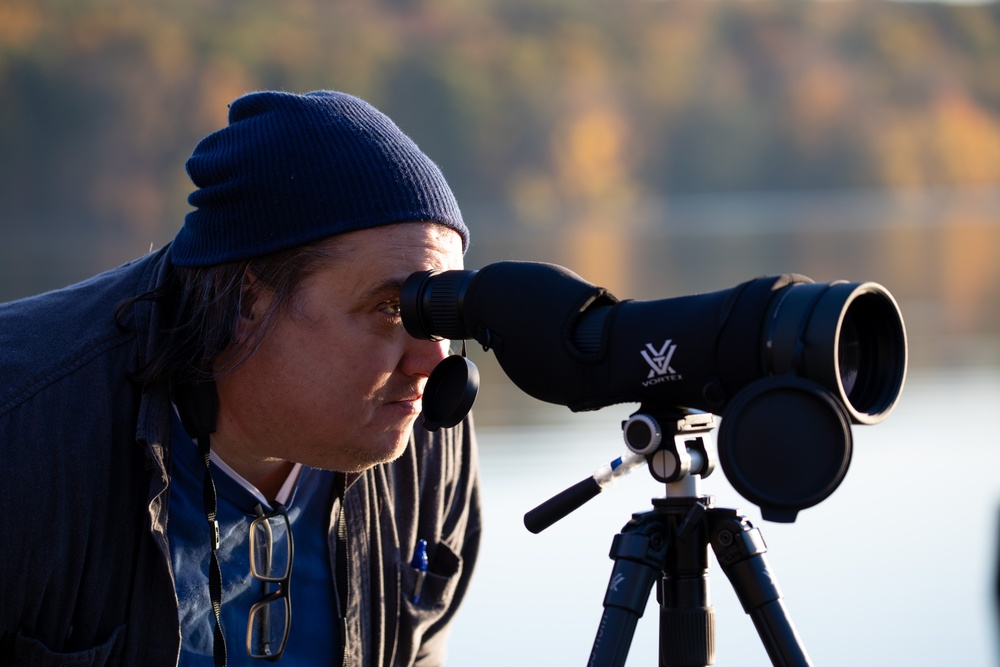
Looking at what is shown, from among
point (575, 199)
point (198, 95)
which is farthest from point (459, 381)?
point (575, 199)

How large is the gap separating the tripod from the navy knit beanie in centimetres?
55

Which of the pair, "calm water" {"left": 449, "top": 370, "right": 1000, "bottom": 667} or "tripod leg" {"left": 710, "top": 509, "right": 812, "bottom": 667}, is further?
"calm water" {"left": 449, "top": 370, "right": 1000, "bottom": 667}

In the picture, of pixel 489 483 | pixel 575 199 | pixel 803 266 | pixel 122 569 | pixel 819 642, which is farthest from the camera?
pixel 575 199

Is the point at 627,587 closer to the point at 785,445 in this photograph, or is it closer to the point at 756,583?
the point at 756,583

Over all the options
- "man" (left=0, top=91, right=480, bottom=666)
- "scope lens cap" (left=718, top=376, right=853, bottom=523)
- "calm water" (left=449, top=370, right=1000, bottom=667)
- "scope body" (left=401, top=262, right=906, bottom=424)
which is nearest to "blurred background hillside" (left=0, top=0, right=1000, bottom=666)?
"calm water" (left=449, top=370, right=1000, bottom=667)

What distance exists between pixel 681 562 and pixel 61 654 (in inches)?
31.4

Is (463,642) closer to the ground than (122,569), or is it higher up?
higher up

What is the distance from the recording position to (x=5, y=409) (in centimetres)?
179

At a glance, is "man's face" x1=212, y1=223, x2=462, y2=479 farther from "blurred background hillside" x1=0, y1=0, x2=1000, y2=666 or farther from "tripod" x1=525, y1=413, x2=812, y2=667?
"blurred background hillside" x1=0, y1=0, x2=1000, y2=666

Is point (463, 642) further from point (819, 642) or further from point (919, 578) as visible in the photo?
point (919, 578)

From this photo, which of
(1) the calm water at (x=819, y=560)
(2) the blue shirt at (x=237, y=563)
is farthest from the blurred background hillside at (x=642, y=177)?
(2) the blue shirt at (x=237, y=563)

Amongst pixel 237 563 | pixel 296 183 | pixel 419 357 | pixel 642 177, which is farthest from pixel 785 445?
pixel 642 177

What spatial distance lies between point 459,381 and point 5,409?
22.7 inches

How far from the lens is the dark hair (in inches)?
76.8
